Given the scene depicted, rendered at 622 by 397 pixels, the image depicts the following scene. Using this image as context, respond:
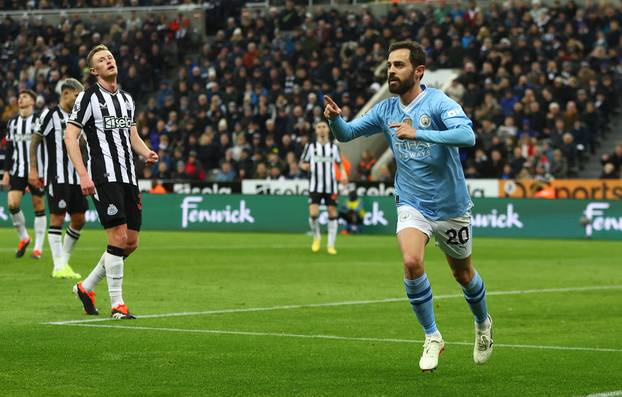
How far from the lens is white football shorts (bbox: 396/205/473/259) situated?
9172 mm

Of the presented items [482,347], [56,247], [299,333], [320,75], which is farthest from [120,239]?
[320,75]

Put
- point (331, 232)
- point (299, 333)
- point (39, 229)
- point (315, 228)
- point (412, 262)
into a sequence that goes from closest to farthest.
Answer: point (412, 262) → point (299, 333) → point (39, 229) → point (331, 232) → point (315, 228)

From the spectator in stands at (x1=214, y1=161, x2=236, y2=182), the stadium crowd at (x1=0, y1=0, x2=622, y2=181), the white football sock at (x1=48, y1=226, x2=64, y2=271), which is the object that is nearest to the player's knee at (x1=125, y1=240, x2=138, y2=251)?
the white football sock at (x1=48, y1=226, x2=64, y2=271)

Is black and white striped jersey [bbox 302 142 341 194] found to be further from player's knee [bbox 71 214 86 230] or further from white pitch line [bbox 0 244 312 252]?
player's knee [bbox 71 214 86 230]

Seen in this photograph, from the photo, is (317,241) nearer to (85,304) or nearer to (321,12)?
(85,304)

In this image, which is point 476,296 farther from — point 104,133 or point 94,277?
point 94,277

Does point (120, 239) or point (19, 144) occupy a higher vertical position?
point (19, 144)

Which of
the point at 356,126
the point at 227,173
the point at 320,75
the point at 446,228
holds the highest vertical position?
the point at 356,126

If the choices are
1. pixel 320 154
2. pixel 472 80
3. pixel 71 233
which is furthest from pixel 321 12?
pixel 71 233

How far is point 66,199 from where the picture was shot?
16.8m

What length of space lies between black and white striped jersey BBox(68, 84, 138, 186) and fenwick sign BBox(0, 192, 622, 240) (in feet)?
65.3

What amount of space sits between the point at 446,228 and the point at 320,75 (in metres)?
31.8

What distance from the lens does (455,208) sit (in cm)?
930

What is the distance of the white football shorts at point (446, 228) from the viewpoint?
917 centimetres
